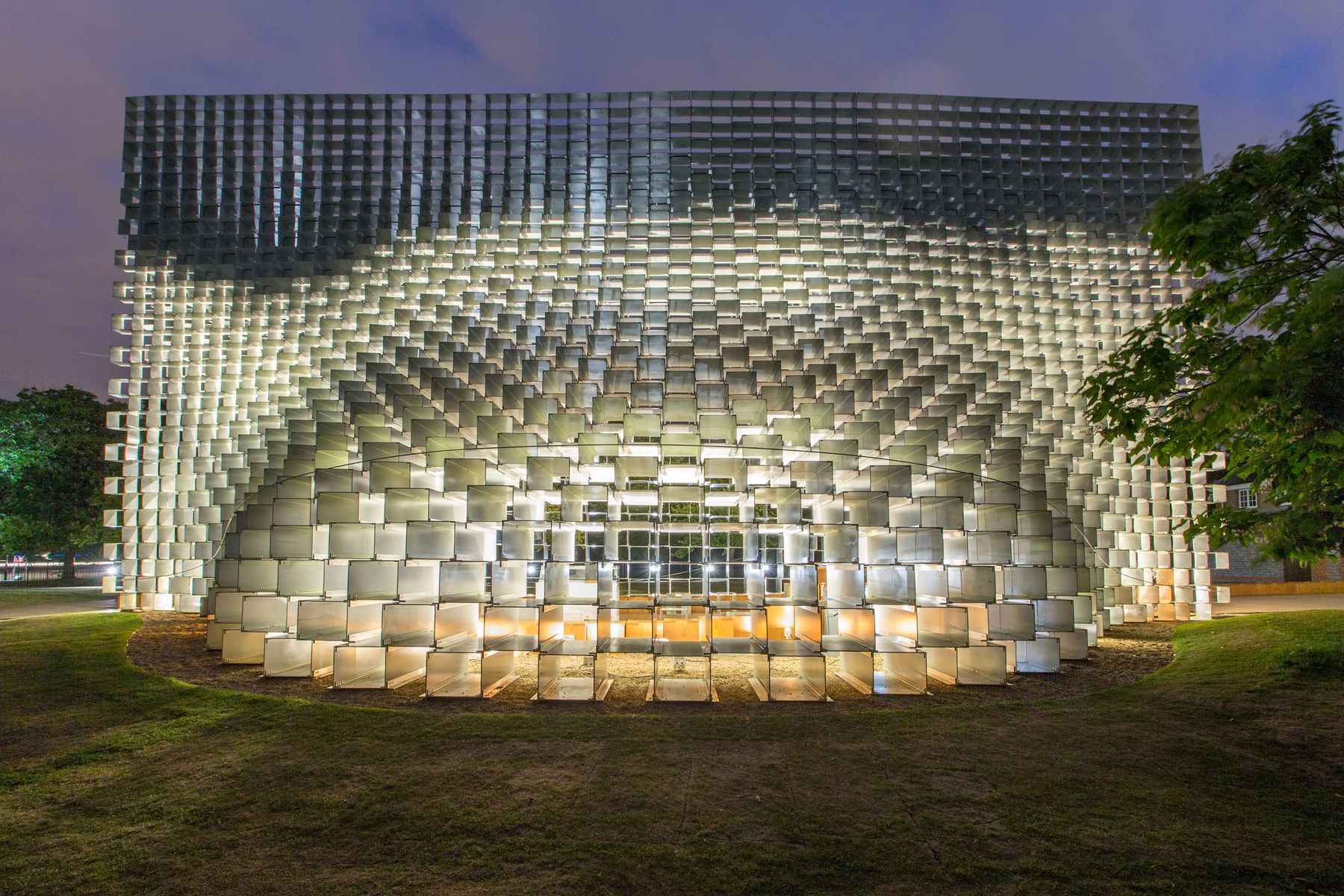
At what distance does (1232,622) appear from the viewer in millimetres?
12039

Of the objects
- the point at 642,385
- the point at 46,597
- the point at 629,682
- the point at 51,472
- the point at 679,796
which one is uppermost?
the point at 642,385

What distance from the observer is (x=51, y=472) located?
72.8 ft

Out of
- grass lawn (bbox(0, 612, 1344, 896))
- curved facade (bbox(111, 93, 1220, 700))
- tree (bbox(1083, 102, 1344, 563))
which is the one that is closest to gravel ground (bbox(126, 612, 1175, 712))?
curved facade (bbox(111, 93, 1220, 700))

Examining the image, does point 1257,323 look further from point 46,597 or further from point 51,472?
point 51,472

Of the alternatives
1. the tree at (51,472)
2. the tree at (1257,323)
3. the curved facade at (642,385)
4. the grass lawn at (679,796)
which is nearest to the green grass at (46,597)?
the tree at (51,472)

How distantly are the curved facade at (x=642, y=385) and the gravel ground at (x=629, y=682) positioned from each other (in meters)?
0.26

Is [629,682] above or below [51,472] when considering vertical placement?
below

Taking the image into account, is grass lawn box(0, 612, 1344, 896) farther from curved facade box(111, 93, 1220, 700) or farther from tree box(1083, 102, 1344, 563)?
tree box(1083, 102, 1344, 563)

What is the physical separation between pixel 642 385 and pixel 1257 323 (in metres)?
6.61

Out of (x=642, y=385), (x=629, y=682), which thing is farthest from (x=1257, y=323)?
(x=629, y=682)

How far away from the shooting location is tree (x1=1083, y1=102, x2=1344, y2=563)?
420cm

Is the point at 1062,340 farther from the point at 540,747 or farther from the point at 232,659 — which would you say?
the point at 232,659

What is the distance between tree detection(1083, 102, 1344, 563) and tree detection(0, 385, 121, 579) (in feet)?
91.9

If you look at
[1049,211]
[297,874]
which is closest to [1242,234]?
[297,874]
